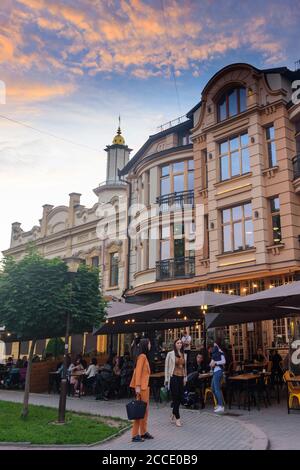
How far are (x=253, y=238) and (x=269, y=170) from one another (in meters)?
2.94

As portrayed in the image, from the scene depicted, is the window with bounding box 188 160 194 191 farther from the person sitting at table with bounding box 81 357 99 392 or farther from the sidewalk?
the sidewalk

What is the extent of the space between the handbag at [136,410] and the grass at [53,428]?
810 millimetres

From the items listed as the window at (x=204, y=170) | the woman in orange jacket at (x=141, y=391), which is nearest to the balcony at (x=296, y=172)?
the window at (x=204, y=170)

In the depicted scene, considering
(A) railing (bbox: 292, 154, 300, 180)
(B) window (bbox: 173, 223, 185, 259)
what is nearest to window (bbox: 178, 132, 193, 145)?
(B) window (bbox: 173, 223, 185, 259)

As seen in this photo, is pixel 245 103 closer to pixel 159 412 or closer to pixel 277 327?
pixel 277 327

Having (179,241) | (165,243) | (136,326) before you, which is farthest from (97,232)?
(136,326)

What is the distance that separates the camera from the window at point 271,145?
19.7m

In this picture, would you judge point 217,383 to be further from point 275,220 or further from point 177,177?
point 177,177

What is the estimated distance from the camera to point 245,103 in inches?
830

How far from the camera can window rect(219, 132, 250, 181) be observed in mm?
20641

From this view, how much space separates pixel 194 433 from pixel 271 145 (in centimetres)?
1401

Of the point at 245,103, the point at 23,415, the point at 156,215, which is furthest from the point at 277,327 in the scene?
the point at 23,415

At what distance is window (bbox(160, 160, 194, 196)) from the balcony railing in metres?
0.30
